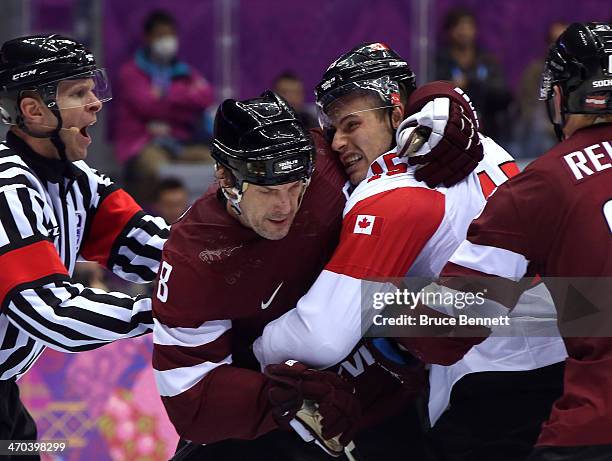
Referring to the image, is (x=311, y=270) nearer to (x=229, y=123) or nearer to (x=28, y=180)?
(x=229, y=123)

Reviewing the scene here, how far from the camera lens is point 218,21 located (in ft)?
24.7

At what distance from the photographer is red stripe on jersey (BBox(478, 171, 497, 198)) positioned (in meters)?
3.01

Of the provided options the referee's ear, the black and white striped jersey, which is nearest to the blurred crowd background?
the black and white striped jersey

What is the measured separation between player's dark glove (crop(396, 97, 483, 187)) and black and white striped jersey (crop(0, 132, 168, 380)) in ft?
2.93

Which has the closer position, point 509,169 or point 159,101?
point 509,169

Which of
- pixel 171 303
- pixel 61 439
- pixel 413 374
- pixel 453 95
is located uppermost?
pixel 453 95

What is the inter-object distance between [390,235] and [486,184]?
35 centimetres

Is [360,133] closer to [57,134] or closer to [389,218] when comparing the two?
[389,218]

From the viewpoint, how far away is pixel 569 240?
2525 mm

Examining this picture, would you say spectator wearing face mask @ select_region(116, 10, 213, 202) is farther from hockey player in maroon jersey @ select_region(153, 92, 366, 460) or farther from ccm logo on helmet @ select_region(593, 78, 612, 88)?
ccm logo on helmet @ select_region(593, 78, 612, 88)

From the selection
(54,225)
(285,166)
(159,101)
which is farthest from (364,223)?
(159,101)

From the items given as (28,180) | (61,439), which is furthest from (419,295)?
(61,439)

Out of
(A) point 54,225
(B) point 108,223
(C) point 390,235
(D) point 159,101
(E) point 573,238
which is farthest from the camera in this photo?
(D) point 159,101

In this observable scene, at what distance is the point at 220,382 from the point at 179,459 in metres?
0.41
